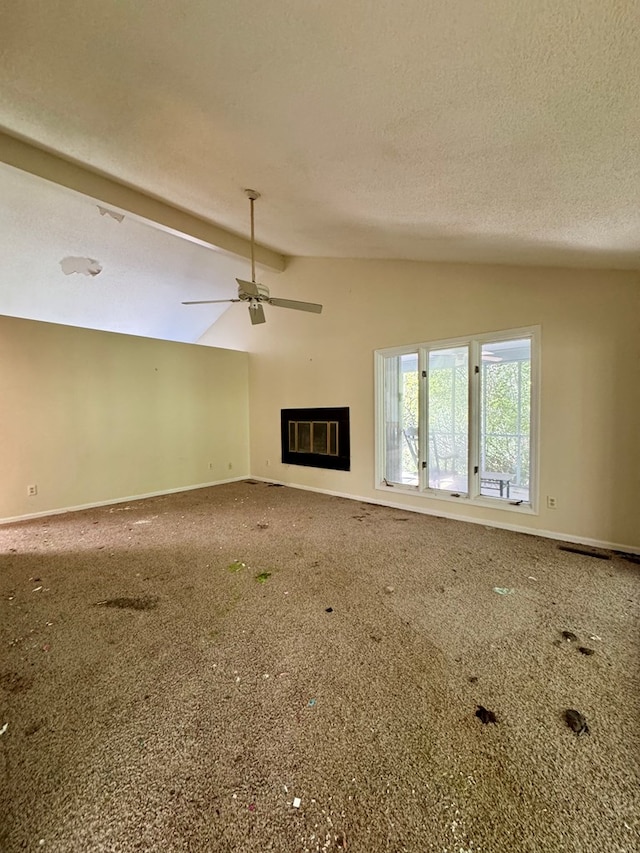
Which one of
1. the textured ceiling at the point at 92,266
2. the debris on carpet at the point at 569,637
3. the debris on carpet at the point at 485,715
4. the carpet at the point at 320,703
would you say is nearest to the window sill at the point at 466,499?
the carpet at the point at 320,703

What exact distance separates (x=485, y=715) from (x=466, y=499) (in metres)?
2.75

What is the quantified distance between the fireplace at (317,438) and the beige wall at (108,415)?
3.85 ft

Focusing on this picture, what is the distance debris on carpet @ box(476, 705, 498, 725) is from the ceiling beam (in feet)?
15.3

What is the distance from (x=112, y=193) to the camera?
10.9 ft

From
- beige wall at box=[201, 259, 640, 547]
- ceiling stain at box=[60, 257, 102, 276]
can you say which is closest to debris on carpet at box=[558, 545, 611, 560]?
beige wall at box=[201, 259, 640, 547]

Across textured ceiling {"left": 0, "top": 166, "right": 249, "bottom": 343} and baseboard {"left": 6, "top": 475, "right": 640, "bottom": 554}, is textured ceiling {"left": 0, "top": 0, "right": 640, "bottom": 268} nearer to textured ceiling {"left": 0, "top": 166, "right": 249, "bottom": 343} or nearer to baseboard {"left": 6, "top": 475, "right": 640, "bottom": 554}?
textured ceiling {"left": 0, "top": 166, "right": 249, "bottom": 343}

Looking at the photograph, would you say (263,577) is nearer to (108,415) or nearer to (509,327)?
(509,327)

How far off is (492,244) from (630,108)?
1.67 metres

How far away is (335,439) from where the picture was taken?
5.29m

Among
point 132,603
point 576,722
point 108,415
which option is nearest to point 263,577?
point 132,603

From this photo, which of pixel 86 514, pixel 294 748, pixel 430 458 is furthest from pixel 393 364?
pixel 86 514

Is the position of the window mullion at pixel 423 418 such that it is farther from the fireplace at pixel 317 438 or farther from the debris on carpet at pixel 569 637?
the debris on carpet at pixel 569 637

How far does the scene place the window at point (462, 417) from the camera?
142 inches

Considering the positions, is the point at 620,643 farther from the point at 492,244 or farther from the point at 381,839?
the point at 492,244
